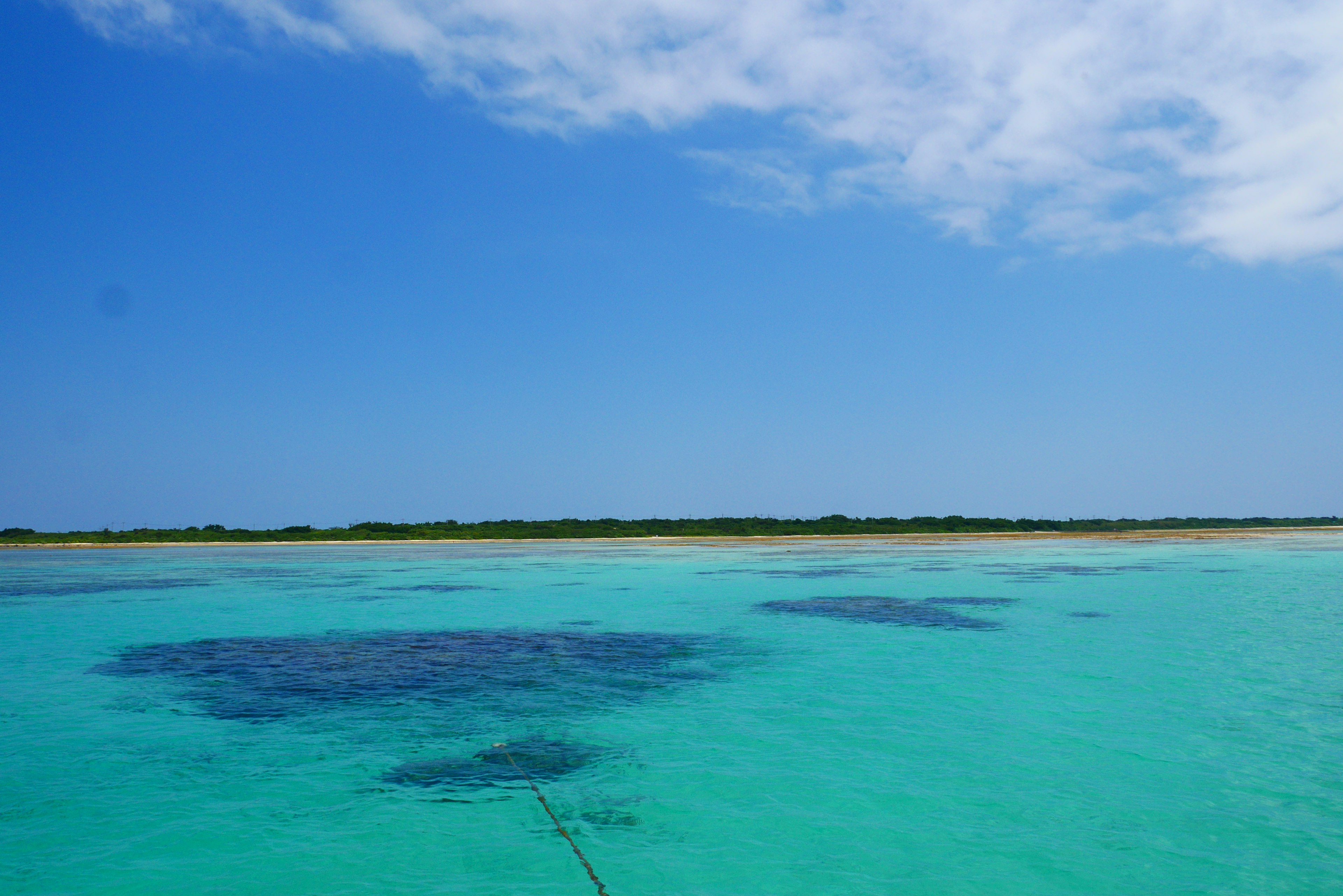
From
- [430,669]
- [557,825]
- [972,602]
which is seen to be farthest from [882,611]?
[557,825]

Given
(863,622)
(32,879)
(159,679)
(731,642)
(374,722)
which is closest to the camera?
(32,879)

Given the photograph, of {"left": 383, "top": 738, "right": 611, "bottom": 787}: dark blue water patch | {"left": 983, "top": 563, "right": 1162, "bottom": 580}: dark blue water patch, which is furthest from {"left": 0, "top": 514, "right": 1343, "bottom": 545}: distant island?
{"left": 383, "top": 738, "right": 611, "bottom": 787}: dark blue water patch

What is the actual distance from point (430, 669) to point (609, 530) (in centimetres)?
7988

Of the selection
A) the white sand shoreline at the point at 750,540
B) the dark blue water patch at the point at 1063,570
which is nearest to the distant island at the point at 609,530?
the white sand shoreline at the point at 750,540

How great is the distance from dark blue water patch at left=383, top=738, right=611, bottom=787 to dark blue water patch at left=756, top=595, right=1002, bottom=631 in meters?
11.8

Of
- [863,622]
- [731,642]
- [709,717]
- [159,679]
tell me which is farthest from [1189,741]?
[159,679]

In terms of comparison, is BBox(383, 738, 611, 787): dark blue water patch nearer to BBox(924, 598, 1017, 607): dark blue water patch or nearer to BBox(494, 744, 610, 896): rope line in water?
BBox(494, 744, 610, 896): rope line in water

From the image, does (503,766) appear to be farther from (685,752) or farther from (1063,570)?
(1063,570)

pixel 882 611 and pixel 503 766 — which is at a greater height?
pixel 882 611

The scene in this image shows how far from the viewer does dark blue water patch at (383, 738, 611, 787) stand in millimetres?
8266

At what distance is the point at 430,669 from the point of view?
46.0ft

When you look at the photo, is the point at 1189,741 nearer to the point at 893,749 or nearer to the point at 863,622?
the point at 893,749

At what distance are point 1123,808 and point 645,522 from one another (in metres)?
93.7

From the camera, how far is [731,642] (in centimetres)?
1694
